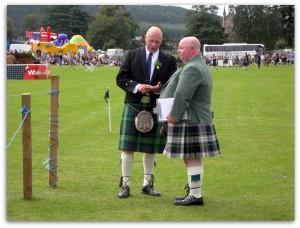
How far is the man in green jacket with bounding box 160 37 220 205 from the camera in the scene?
21.2 feet

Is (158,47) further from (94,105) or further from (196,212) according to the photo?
(94,105)

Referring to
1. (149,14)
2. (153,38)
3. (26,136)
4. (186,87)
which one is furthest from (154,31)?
(26,136)

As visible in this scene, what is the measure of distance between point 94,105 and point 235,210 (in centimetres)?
1362

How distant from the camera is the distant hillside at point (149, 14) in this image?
664cm

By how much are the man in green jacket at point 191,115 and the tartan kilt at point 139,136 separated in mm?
441

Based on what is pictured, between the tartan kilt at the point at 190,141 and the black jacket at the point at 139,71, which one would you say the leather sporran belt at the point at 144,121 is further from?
the tartan kilt at the point at 190,141

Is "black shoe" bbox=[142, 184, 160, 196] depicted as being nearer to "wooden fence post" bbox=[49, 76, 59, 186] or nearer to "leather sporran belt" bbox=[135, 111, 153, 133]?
"leather sporran belt" bbox=[135, 111, 153, 133]

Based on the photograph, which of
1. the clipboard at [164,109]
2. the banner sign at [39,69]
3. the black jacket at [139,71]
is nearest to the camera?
the clipboard at [164,109]

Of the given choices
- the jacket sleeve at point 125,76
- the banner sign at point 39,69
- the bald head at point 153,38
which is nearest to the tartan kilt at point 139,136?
the jacket sleeve at point 125,76

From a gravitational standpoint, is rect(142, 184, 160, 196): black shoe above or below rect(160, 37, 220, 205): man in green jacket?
below

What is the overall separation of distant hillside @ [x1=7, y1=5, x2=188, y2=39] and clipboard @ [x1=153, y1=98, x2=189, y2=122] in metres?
0.99

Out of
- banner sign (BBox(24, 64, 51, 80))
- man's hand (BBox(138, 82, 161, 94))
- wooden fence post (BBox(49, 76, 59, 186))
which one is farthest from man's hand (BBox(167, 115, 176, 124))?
banner sign (BBox(24, 64, 51, 80))

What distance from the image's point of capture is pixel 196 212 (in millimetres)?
6504

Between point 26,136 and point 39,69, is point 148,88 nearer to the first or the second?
point 26,136
